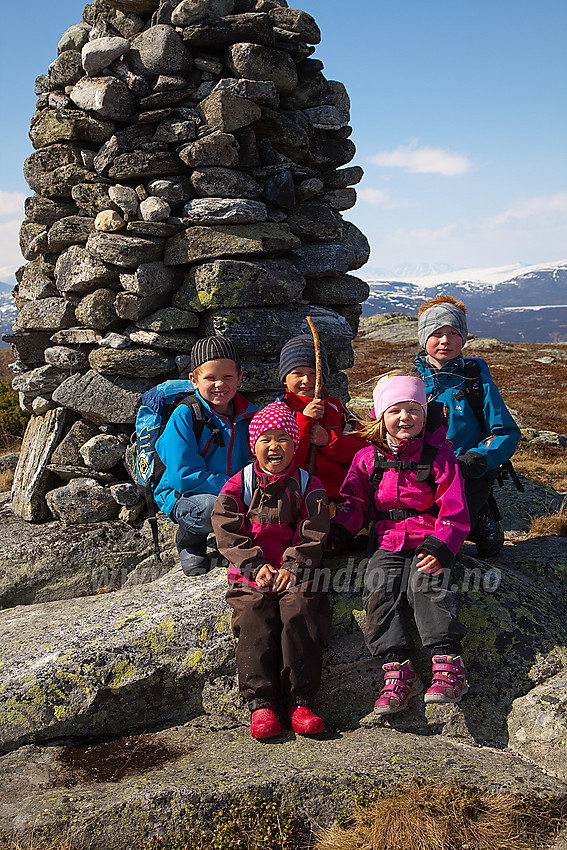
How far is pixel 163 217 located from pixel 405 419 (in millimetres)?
4162

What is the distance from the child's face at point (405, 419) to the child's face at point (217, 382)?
5.26 ft

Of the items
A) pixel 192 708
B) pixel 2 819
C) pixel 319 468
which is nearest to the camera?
pixel 2 819

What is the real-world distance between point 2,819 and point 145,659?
55.5 inches

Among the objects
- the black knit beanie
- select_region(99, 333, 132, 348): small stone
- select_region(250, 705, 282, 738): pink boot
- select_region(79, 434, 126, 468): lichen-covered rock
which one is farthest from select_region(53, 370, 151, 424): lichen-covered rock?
select_region(250, 705, 282, 738): pink boot


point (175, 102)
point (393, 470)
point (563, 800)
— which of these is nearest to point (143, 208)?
point (175, 102)

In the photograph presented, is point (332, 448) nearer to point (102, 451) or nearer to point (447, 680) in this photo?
point (447, 680)

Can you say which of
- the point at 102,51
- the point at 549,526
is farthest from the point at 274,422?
the point at 102,51

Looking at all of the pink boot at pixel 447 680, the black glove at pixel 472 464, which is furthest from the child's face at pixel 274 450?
the pink boot at pixel 447 680

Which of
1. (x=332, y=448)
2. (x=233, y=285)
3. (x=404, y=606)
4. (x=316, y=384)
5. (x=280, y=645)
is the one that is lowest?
(x=280, y=645)

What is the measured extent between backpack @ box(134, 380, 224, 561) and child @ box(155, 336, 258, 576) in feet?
0.12

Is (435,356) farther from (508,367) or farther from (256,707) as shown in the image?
(508,367)

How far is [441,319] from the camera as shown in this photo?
5875 millimetres

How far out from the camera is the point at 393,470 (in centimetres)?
503

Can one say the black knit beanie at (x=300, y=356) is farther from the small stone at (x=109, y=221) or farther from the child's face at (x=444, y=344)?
the small stone at (x=109, y=221)
